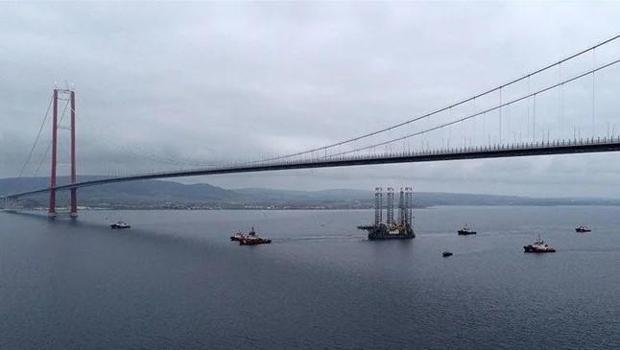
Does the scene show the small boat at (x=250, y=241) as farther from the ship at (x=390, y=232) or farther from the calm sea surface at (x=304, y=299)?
the ship at (x=390, y=232)

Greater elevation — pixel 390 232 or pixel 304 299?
pixel 390 232

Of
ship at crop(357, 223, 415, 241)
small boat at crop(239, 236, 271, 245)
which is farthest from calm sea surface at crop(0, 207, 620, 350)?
ship at crop(357, 223, 415, 241)

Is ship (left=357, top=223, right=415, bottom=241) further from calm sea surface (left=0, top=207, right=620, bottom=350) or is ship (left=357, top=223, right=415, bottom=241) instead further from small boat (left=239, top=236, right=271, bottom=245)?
small boat (left=239, top=236, right=271, bottom=245)

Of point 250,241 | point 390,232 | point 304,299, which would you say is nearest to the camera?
point 304,299

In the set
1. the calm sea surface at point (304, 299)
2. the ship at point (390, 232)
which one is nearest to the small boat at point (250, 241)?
the calm sea surface at point (304, 299)

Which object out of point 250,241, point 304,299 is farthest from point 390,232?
point 304,299

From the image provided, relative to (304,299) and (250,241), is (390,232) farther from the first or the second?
(304,299)

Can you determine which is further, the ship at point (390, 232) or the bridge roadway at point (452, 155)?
the ship at point (390, 232)

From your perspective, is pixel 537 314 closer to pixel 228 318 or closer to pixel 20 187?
pixel 228 318

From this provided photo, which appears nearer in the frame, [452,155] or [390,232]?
[452,155]
